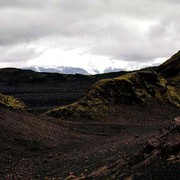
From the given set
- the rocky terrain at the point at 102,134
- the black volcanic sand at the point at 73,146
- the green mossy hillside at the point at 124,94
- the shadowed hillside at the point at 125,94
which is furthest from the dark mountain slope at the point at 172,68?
the black volcanic sand at the point at 73,146

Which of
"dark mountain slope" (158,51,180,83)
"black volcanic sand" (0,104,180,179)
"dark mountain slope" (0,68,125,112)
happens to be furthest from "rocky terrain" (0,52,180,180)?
"dark mountain slope" (0,68,125,112)

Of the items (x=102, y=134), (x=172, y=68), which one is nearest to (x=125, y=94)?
(x=102, y=134)

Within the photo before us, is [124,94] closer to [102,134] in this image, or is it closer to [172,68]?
[102,134]

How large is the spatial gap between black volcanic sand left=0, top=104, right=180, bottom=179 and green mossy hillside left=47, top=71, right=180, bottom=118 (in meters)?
2.31

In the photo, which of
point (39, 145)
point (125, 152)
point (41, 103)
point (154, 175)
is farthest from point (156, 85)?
point (154, 175)

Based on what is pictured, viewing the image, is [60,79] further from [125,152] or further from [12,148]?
[125,152]

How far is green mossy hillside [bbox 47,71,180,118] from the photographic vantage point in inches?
1464

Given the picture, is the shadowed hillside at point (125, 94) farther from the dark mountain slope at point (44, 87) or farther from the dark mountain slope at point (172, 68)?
the dark mountain slope at point (44, 87)

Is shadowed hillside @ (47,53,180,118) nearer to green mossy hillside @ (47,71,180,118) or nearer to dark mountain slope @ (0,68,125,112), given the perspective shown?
green mossy hillside @ (47,71,180,118)

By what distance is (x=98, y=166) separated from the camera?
16.7m

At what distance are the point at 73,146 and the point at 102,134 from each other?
523 cm

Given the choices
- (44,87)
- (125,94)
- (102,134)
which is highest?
(44,87)

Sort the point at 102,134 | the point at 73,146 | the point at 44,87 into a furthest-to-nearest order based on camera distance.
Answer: the point at 44,87
the point at 102,134
the point at 73,146

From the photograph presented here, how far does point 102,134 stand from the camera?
29125 mm
